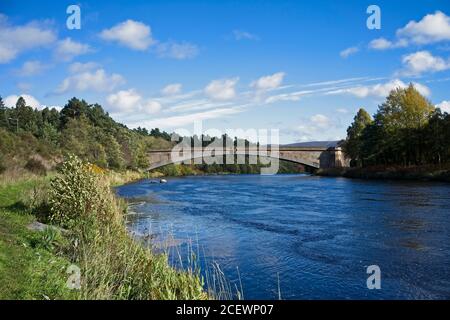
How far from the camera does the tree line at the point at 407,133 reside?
2554 inches

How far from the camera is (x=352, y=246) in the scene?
20.1m

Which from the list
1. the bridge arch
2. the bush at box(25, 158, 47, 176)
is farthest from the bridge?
the bush at box(25, 158, 47, 176)

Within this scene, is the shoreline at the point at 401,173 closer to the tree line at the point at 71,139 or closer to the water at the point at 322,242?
the water at the point at 322,242

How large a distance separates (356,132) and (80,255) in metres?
80.3

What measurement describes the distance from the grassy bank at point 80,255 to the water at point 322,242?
8.83 ft

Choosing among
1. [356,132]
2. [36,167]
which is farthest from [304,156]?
[36,167]

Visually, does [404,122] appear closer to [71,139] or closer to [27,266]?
[71,139]

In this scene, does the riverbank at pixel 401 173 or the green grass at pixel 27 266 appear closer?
the green grass at pixel 27 266

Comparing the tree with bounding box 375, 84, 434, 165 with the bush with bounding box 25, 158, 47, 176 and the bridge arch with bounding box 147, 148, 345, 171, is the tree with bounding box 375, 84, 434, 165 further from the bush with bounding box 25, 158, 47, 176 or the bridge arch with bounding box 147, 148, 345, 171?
the bush with bounding box 25, 158, 47, 176

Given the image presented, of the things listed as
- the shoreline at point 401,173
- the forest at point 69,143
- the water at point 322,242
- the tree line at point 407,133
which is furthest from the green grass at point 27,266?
the tree line at point 407,133

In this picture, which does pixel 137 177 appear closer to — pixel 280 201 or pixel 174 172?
pixel 174 172

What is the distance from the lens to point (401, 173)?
6656cm

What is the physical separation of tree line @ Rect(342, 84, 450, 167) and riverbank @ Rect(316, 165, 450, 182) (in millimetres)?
2748
